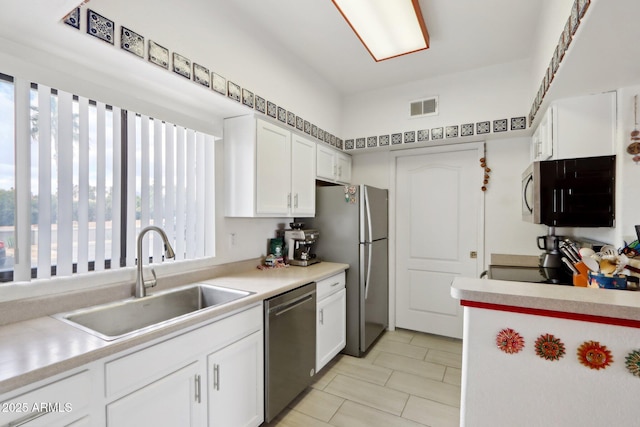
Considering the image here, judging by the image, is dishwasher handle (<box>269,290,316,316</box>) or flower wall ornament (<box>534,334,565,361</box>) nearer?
flower wall ornament (<box>534,334,565,361</box>)

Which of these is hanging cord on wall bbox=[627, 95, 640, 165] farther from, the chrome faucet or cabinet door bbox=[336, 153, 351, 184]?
the chrome faucet

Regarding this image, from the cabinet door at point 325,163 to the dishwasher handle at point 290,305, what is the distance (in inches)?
50.3

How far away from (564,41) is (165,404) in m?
2.47

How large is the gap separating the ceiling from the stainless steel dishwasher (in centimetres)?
199

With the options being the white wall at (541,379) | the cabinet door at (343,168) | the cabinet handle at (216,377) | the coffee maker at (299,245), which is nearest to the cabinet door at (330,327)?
the coffee maker at (299,245)

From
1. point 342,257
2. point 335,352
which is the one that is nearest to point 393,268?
point 342,257

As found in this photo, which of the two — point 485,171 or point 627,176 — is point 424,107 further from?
point 627,176

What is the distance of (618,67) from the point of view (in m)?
1.48

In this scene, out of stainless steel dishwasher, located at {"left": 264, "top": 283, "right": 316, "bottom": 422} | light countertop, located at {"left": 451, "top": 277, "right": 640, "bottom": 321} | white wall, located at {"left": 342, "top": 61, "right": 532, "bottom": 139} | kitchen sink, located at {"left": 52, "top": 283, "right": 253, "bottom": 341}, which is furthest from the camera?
white wall, located at {"left": 342, "top": 61, "right": 532, "bottom": 139}

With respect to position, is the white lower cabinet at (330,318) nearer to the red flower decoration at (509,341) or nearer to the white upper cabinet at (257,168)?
the white upper cabinet at (257,168)

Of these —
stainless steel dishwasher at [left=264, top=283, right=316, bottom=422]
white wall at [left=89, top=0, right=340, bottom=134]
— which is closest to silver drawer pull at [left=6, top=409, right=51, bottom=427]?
stainless steel dishwasher at [left=264, top=283, right=316, bottom=422]

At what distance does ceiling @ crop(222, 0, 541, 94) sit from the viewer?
82.1 inches

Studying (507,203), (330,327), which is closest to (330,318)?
(330,327)

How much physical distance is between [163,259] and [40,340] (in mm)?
846
